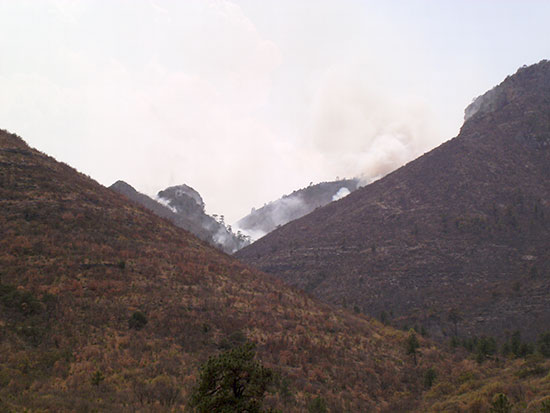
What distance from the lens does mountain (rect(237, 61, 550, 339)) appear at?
1950 inches

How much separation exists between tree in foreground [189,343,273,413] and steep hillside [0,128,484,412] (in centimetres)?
461

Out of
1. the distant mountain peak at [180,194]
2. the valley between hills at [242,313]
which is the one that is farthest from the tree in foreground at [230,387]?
the distant mountain peak at [180,194]

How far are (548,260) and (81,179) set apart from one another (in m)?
65.7

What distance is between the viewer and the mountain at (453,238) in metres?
49.5

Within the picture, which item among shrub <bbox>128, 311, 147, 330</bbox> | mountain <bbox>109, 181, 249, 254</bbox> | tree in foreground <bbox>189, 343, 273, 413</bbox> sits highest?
mountain <bbox>109, 181, 249, 254</bbox>

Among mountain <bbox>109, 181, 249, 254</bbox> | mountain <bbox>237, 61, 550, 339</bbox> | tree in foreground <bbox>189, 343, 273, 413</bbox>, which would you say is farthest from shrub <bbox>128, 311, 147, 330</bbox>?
mountain <bbox>109, 181, 249, 254</bbox>

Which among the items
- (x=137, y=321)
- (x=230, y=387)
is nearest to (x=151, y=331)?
(x=137, y=321)

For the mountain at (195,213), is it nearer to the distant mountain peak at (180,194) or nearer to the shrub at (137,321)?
the distant mountain peak at (180,194)

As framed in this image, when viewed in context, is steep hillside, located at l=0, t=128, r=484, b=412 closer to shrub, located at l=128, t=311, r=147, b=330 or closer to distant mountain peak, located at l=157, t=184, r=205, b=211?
shrub, located at l=128, t=311, r=147, b=330

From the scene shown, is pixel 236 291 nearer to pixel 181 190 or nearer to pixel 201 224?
pixel 201 224

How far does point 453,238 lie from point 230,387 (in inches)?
2642

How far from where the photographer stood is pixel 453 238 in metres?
67.1

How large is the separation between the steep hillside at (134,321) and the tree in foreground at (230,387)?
15.1ft

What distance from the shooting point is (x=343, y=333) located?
97.7 ft
